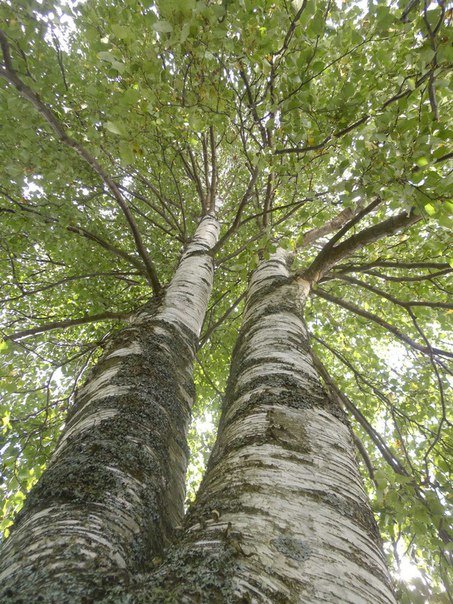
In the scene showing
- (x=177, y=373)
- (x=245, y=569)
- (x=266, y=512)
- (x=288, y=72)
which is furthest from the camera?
(x=288, y=72)

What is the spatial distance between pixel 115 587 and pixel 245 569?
0.34 m

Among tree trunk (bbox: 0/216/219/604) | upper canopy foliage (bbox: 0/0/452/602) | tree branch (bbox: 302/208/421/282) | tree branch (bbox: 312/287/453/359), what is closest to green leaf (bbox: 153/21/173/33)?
upper canopy foliage (bbox: 0/0/452/602)

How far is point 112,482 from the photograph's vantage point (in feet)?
4.60

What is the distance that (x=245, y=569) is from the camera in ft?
2.99

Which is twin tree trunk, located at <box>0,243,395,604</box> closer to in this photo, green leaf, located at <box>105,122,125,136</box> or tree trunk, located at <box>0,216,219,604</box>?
tree trunk, located at <box>0,216,219,604</box>

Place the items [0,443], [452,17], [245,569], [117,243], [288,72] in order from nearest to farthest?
[245,569]
[452,17]
[288,72]
[0,443]
[117,243]

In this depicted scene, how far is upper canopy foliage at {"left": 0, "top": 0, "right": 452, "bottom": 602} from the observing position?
2.21 metres

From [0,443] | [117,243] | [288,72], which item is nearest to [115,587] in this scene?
[288,72]

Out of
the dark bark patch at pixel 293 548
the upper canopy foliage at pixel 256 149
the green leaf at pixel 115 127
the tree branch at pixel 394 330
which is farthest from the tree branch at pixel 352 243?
the dark bark patch at pixel 293 548

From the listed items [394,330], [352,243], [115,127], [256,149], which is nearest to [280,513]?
[115,127]

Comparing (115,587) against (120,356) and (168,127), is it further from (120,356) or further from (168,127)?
(168,127)

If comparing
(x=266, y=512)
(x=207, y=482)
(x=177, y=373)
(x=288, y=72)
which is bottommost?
(x=266, y=512)

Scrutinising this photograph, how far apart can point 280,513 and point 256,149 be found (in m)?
4.14

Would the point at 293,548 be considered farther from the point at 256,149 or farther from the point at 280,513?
the point at 256,149
